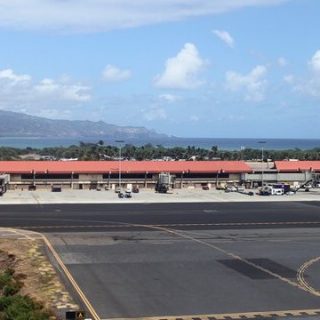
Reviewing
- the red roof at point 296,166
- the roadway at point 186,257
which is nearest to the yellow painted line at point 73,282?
the roadway at point 186,257

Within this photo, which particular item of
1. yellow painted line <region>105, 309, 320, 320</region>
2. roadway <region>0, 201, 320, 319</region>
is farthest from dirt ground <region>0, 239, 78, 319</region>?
yellow painted line <region>105, 309, 320, 320</region>

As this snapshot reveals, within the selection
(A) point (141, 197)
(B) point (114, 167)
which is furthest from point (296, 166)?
(A) point (141, 197)

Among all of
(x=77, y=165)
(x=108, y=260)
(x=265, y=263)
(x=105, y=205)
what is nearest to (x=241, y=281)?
(x=265, y=263)

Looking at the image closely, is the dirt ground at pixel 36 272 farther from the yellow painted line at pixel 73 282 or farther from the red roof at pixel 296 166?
the red roof at pixel 296 166

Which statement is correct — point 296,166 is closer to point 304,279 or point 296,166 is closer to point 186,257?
point 186,257

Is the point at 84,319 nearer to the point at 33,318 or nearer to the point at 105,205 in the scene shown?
the point at 33,318

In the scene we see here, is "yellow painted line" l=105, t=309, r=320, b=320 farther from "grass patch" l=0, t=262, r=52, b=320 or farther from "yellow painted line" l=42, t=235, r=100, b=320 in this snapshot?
"grass patch" l=0, t=262, r=52, b=320

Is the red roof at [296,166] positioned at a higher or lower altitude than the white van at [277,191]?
higher
